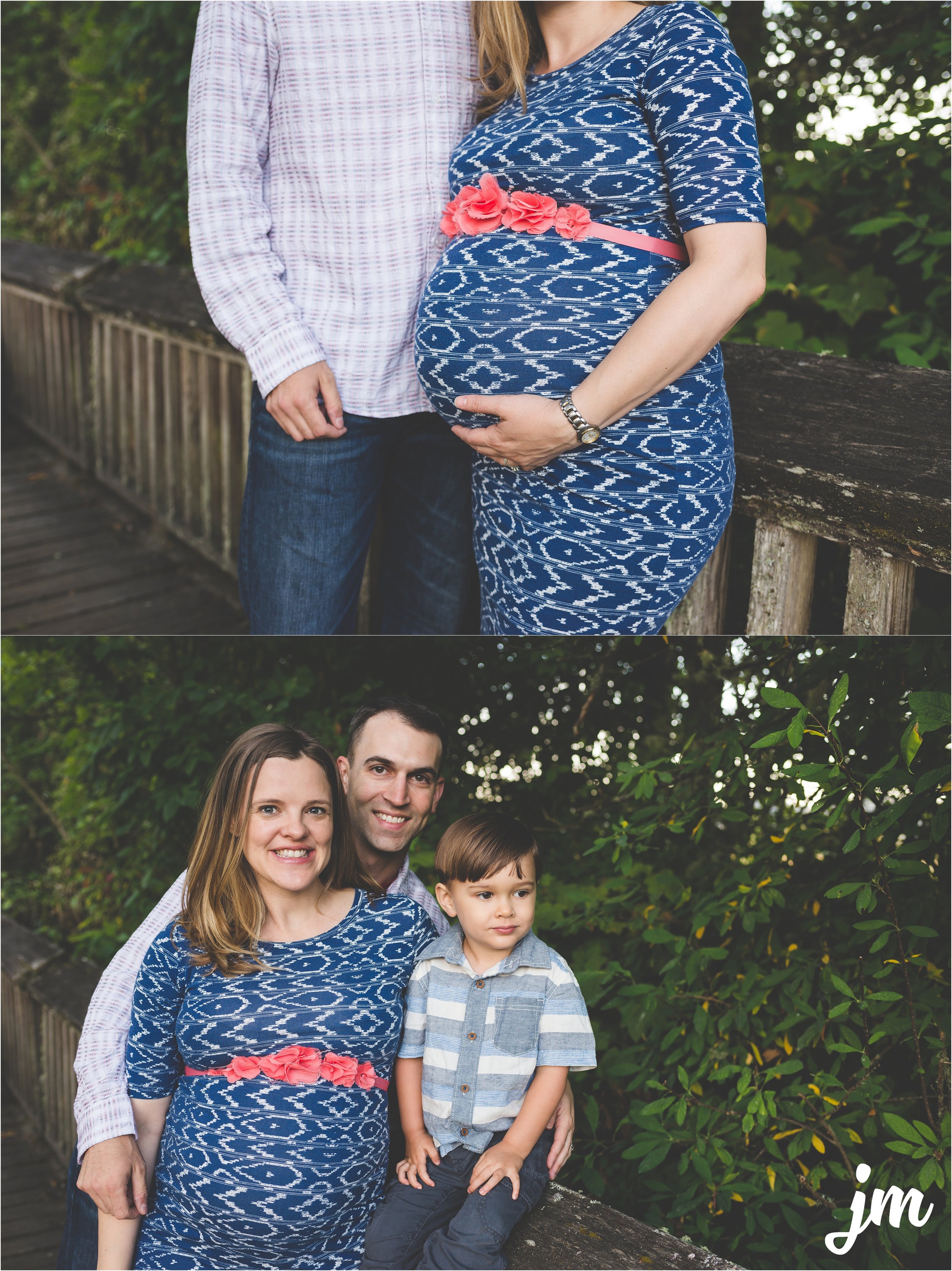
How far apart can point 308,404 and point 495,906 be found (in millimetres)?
745

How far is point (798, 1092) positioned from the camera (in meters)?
1.55

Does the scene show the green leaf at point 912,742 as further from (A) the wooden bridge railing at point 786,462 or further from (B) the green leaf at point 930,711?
(A) the wooden bridge railing at point 786,462

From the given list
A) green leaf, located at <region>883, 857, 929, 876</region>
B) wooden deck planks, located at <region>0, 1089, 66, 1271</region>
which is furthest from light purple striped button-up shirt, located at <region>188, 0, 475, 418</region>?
wooden deck planks, located at <region>0, 1089, 66, 1271</region>

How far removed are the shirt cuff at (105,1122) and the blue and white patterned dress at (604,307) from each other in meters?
0.85

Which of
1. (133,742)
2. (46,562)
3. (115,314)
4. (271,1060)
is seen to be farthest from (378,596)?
(115,314)

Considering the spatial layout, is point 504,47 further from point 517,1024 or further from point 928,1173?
point 928,1173

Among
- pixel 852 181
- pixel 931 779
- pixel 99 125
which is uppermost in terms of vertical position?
pixel 99 125

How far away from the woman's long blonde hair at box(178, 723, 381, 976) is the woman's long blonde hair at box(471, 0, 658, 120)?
890 millimetres

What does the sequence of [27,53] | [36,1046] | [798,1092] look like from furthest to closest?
1. [27,53]
2. [36,1046]
3. [798,1092]

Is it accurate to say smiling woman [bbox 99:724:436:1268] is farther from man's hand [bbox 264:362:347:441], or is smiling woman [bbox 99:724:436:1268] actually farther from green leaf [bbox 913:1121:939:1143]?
green leaf [bbox 913:1121:939:1143]

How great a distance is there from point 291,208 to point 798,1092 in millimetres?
1493

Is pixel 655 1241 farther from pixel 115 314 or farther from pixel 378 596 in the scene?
pixel 115 314

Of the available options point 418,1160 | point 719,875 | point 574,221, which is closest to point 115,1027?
point 418,1160

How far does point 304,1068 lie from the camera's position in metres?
1.35
